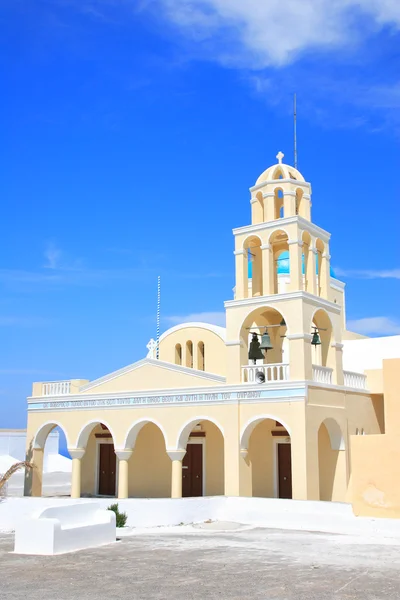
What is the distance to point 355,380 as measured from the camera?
1998 centimetres

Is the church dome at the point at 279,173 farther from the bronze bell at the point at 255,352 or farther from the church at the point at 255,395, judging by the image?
the bronze bell at the point at 255,352

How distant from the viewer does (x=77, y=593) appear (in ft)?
29.8

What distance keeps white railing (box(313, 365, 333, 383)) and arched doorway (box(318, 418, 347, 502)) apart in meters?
1.07

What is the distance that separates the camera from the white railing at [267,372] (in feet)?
57.1

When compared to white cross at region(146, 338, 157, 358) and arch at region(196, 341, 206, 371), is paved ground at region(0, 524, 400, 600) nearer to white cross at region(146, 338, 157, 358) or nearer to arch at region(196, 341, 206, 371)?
white cross at region(146, 338, 157, 358)

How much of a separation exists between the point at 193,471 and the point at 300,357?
5.96 metres

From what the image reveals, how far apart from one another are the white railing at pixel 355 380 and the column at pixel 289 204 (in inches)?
185

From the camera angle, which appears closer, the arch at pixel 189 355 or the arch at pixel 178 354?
the arch at pixel 189 355

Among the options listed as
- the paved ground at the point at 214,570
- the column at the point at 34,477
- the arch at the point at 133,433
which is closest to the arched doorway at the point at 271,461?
the arch at the point at 133,433

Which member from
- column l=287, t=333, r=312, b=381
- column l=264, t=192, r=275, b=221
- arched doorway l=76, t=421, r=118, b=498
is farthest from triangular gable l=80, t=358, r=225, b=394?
column l=264, t=192, r=275, b=221

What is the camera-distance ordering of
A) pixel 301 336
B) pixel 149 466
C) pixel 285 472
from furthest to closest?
pixel 149 466 → pixel 285 472 → pixel 301 336

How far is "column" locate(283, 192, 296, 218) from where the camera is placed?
18609mm

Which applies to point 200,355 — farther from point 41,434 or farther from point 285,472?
point 41,434

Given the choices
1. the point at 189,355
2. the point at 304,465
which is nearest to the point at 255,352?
the point at 304,465
